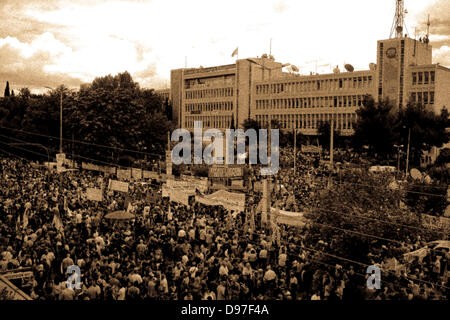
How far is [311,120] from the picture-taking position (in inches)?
2950

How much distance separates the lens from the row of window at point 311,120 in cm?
6975

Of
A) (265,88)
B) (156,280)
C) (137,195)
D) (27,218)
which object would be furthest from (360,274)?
(265,88)

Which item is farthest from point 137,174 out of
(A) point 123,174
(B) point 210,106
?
(B) point 210,106

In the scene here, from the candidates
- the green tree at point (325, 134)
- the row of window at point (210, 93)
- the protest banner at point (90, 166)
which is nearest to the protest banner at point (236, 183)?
the protest banner at point (90, 166)

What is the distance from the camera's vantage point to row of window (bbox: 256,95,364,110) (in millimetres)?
69312

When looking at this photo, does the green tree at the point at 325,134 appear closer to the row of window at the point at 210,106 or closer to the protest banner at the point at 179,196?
the row of window at the point at 210,106

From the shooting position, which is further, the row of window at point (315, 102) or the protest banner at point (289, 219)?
the row of window at point (315, 102)

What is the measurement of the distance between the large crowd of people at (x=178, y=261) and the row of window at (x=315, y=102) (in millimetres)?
51001

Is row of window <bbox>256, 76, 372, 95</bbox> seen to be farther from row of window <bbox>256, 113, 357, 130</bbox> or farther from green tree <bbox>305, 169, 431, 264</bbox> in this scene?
green tree <bbox>305, 169, 431, 264</bbox>

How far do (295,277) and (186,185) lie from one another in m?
8.37

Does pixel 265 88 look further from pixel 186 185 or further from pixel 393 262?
pixel 393 262

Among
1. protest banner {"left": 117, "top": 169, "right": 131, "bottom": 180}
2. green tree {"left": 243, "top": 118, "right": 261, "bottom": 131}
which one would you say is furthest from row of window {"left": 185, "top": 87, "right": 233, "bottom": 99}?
protest banner {"left": 117, "top": 169, "right": 131, "bottom": 180}

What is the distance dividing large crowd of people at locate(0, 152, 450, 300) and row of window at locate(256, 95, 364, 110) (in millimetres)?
51001

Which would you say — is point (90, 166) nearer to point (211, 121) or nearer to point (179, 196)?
point (179, 196)
